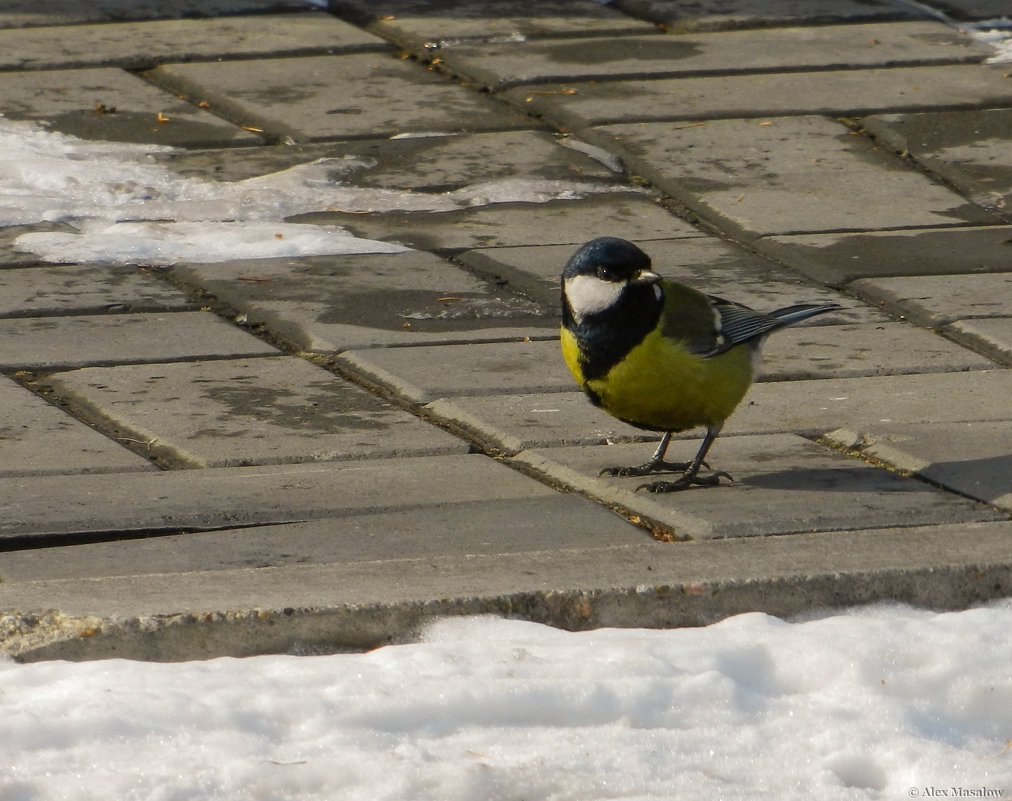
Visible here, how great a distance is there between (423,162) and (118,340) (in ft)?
8.20

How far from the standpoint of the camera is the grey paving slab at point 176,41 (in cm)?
935

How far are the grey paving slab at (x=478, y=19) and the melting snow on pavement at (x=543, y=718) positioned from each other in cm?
679

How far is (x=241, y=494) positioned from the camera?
4.27m

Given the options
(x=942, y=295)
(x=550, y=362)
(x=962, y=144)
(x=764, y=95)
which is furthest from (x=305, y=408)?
(x=764, y=95)

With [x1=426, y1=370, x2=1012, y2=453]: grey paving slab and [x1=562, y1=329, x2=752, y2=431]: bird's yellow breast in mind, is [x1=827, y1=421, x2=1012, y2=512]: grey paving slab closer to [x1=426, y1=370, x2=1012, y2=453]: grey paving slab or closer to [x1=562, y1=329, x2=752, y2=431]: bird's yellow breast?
[x1=426, y1=370, x2=1012, y2=453]: grey paving slab

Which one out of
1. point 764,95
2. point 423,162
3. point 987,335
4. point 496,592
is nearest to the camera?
point 496,592

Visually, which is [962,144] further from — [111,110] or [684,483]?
[684,483]

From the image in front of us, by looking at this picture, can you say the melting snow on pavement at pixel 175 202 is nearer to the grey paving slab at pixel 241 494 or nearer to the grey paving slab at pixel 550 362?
the grey paving slab at pixel 550 362

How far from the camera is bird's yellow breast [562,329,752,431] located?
174 inches

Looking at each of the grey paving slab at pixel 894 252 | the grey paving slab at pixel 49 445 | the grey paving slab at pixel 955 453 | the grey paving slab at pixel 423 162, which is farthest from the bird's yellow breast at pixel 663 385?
the grey paving slab at pixel 423 162

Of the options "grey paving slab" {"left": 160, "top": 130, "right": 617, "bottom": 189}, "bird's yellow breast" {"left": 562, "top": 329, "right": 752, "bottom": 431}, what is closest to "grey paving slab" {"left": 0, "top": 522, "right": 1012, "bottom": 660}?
"bird's yellow breast" {"left": 562, "top": 329, "right": 752, "bottom": 431}

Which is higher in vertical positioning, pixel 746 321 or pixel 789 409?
pixel 746 321

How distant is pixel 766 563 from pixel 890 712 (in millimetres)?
547

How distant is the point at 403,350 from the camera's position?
5629 millimetres
